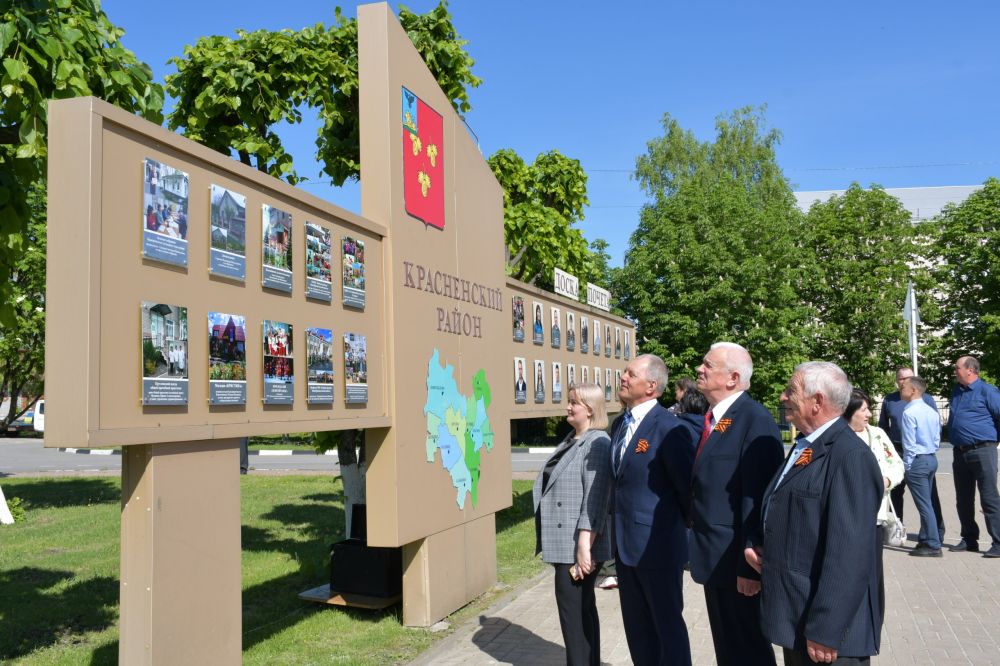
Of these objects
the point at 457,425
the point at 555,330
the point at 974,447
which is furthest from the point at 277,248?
the point at 974,447

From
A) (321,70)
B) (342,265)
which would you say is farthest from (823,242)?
(342,265)

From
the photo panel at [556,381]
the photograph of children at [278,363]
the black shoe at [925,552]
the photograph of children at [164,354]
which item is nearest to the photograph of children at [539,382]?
the photo panel at [556,381]

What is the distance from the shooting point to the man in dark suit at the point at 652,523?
458cm

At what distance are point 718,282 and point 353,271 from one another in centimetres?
2862

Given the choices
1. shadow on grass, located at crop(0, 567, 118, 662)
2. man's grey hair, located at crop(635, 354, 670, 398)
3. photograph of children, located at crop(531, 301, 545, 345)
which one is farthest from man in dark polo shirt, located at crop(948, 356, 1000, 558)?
shadow on grass, located at crop(0, 567, 118, 662)

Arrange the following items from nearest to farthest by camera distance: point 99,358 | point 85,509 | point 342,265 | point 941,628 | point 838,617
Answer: point 838,617 → point 99,358 → point 342,265 → point 941,628 → point 85,509

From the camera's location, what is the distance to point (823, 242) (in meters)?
39.7

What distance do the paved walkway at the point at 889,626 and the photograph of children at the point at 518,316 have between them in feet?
8.24

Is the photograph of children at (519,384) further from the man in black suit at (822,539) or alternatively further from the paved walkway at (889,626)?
the man in black suit at (822,539)

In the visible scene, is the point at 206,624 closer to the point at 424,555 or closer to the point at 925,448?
the point at 424,555

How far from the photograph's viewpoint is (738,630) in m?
4.13

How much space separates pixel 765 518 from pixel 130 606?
2.78m

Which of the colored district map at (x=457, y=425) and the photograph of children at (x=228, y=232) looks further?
the colored district map at (x=457, y=425)

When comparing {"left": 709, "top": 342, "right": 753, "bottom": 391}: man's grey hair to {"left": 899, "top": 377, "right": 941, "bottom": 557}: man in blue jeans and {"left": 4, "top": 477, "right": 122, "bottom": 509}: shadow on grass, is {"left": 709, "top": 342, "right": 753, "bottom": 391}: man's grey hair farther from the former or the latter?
{"left": 4, "top": 477, "right": 122, "bottom": 509}: shadow on grass
